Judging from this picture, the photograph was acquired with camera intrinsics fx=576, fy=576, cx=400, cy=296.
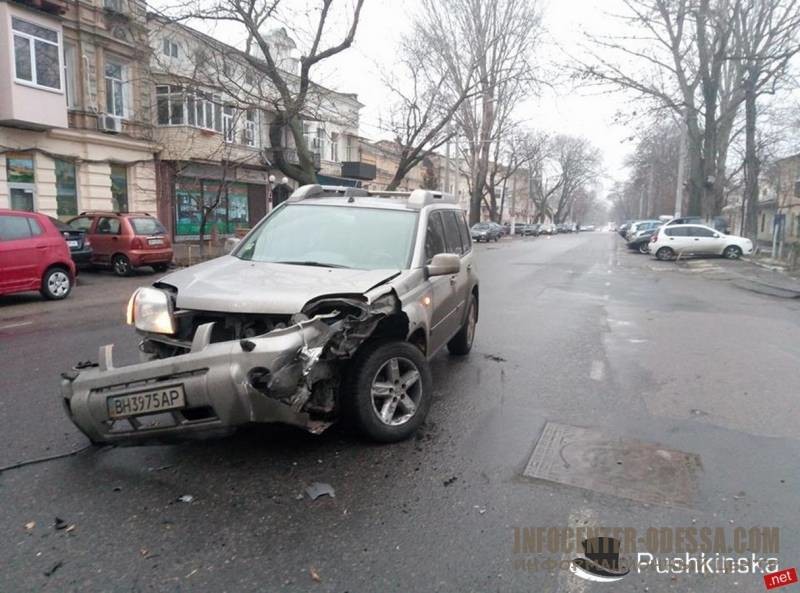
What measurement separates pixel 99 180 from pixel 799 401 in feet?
73.4

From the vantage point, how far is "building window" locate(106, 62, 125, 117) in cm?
2212

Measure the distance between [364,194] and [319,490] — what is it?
Answer: 349 centimetres

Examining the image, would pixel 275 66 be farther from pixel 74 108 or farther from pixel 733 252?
pixel 733 252

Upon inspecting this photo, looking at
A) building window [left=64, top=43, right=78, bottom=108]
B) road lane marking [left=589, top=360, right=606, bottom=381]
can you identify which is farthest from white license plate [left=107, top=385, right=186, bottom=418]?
building window [left=64, top=43, right=78, bottom=108]

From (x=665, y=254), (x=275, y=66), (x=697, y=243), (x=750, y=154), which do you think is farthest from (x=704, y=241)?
(x=275, y=66)

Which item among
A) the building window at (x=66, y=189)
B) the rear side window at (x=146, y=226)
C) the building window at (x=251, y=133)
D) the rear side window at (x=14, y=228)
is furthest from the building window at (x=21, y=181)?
the building window at (x=251, y=133)

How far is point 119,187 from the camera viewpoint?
22.8 meters

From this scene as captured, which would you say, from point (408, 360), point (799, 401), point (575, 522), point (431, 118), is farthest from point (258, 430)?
point (431, 118)

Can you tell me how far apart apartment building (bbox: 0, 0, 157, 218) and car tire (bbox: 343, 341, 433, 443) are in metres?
18.2

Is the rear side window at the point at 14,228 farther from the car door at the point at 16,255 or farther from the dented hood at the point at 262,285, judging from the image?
the dented hood at the point at 262,285

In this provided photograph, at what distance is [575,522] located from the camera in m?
3.18

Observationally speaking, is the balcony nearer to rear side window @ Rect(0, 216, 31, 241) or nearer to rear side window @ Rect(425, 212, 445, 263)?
rear side window @ Rect(0, 216, 31, 241)

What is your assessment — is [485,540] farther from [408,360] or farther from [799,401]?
[799,401]

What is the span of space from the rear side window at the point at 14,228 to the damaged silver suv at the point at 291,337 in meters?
7.24
